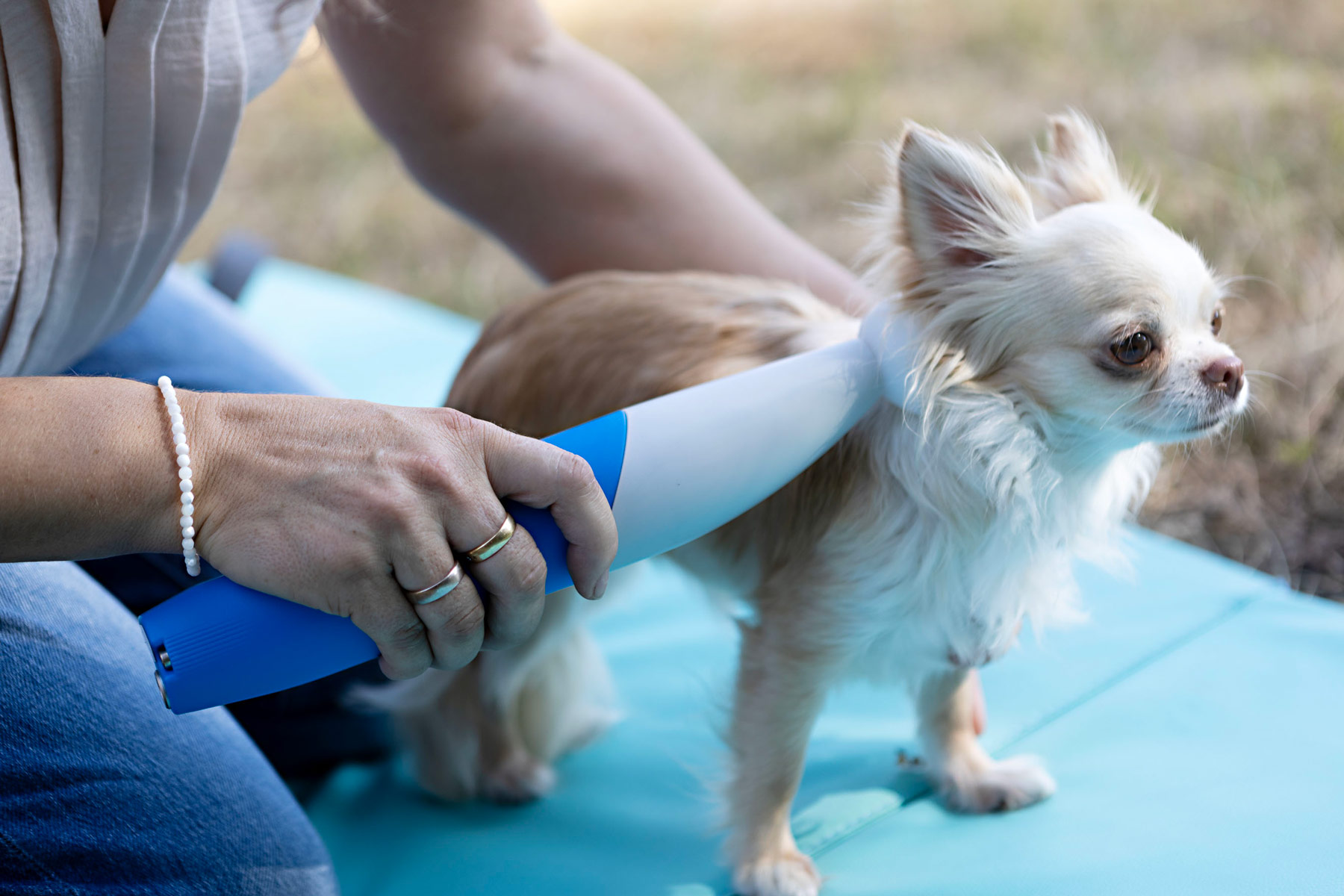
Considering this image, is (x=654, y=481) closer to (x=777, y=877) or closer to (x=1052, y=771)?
(x=777, y=877)

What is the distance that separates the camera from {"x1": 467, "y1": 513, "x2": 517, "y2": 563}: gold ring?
748 millimetres

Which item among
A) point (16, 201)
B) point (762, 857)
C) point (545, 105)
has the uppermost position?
point (545, 105)

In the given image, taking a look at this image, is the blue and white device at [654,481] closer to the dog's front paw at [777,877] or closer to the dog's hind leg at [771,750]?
the dog's hind leg at [771,750]

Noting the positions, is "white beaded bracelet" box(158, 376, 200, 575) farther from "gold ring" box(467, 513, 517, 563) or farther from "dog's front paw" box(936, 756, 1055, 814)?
"dog's front paw" box(936, 756, 1055, 814)

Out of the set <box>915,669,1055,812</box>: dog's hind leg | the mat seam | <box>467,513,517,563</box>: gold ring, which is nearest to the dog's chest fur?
<box>915,669,1055,812</box>: dog's hind leg

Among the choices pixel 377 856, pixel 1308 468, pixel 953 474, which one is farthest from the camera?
pixel 1308 468

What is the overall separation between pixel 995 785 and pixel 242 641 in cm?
82

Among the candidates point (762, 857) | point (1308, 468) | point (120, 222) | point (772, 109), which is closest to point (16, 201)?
point (120, 222)

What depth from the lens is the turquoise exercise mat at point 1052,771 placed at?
1.05 metres

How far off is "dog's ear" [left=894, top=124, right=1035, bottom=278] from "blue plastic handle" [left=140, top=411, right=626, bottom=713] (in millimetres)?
423

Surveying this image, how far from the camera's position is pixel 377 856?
1.25m

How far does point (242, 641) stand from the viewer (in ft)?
2.44

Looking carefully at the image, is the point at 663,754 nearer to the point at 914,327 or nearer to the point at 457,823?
the point at 457,823

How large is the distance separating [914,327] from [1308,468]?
128 cm
